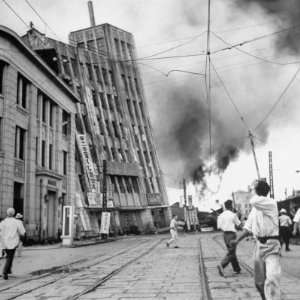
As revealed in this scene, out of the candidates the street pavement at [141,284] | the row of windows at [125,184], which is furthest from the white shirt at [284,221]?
the row of windows at [125,184]

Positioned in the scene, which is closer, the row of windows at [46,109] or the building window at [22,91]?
the building window at [22,91]

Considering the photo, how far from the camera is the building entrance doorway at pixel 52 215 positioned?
3412 centimetres

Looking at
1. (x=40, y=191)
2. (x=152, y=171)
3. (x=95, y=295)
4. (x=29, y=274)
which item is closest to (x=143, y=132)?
(x=152, y=171)

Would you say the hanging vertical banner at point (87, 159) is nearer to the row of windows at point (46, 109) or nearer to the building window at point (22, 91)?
the row of windows at point (46, 109)

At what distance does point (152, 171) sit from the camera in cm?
6612

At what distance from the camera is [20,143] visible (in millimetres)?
30812

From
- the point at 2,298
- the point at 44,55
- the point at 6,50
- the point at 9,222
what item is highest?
the point at 44,55

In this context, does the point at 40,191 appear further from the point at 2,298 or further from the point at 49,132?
the point at 2,298

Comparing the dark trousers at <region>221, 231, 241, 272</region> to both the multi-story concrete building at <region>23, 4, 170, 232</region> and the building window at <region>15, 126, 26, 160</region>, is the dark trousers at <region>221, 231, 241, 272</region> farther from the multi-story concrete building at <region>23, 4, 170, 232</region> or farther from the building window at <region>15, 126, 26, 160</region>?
the multi-story concrete building at <region>23, 4, 170, 232</region>

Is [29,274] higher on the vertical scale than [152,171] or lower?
lower

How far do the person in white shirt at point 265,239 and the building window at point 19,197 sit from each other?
2449cm

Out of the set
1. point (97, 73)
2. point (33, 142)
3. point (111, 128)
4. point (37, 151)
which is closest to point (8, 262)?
point (33, 142)

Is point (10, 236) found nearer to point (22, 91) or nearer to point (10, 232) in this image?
point (10, 232)

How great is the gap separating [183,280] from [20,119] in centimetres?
2205
